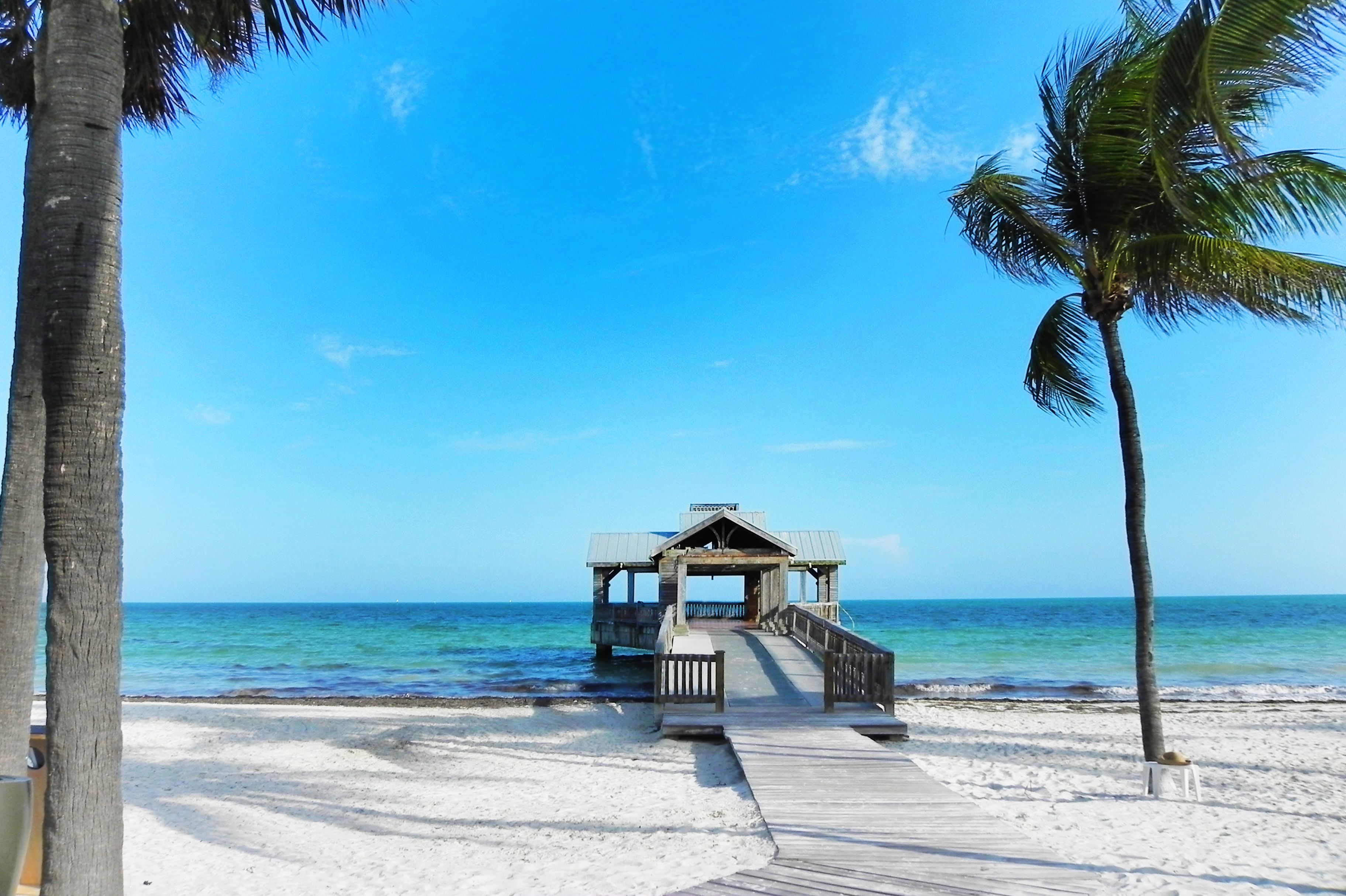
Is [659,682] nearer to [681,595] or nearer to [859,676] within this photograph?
[859,676]

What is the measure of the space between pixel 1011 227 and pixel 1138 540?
13.5 ft

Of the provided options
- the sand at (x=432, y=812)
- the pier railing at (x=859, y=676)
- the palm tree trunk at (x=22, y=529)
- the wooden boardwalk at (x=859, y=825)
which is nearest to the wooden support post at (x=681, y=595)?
the sand at (x=432, y=812)

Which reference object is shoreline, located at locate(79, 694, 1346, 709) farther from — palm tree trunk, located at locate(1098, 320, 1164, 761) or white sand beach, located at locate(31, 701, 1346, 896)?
palm tree trunk, located at locate(1098, 320, 1164, 761)

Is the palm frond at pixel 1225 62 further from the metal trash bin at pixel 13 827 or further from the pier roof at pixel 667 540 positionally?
the pier roof at pixel 667 540

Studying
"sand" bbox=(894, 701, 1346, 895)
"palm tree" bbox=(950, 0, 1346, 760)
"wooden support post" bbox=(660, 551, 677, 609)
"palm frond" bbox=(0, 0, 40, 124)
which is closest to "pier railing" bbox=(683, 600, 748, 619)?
"wooden support post" bbox=(660, 551, 677, 609)

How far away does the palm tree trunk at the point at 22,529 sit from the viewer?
4.95 m

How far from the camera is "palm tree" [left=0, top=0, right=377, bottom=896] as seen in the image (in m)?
4.16

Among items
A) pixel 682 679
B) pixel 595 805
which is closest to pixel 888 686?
pixel 682 679

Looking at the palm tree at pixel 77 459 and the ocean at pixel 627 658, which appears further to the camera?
the ocean at pixel 627 658

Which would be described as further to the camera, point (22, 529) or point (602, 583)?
point (602, 583)

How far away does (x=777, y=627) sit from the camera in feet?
76.9

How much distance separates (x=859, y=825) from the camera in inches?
267

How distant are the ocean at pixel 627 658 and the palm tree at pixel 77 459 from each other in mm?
16733

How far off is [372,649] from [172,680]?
51.8ft
